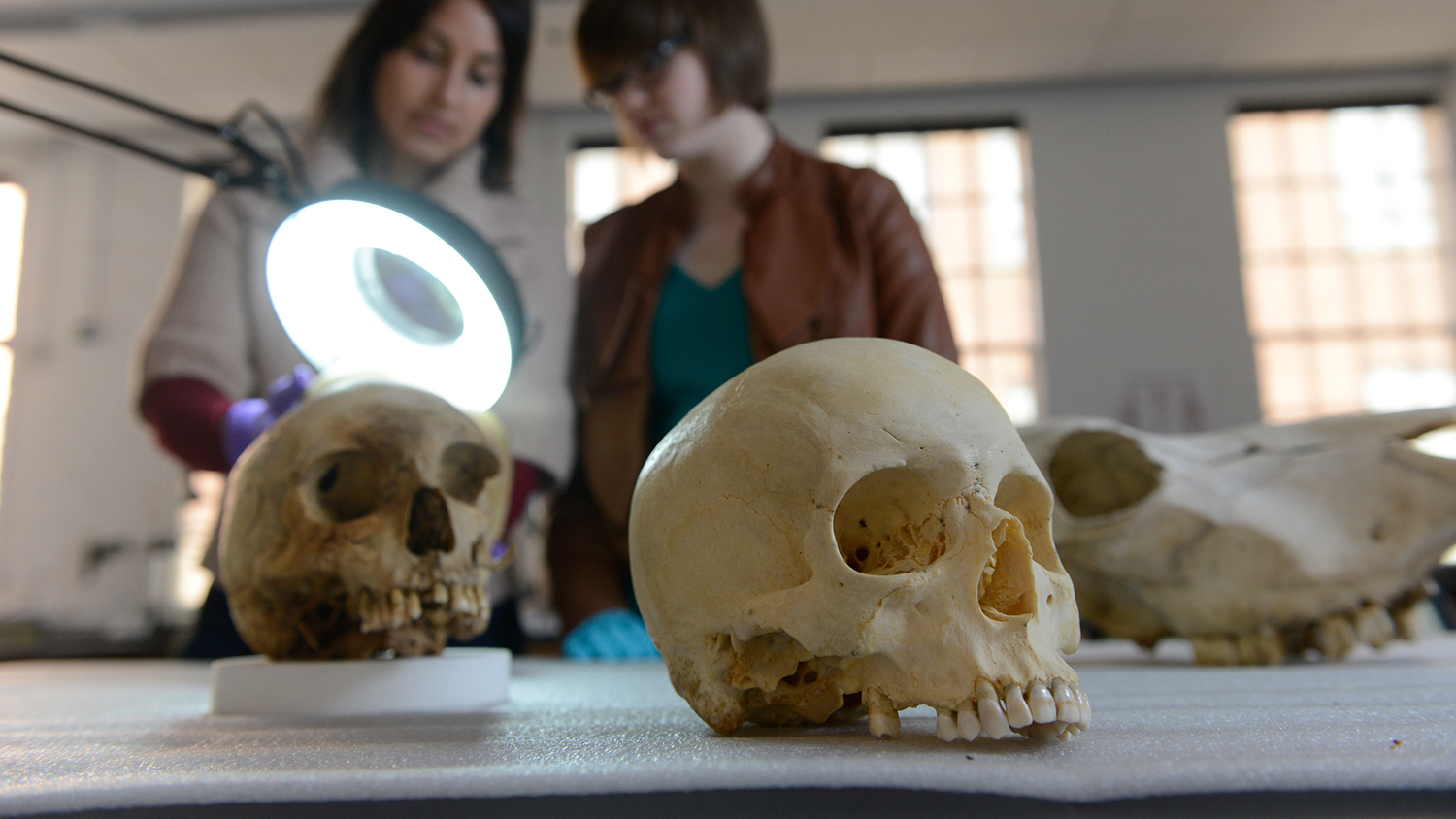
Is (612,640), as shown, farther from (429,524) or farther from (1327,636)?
(1327,636)

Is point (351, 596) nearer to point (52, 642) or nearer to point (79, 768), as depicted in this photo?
point (79, 768)

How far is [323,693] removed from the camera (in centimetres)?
96

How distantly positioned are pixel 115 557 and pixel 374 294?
514 cm

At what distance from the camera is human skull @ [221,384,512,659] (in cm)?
98

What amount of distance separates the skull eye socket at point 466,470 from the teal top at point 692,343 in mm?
542

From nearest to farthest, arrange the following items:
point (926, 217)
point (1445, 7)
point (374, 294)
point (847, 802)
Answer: point (847, 802), point (374, 294), point (1445, 7), point (926, 217)

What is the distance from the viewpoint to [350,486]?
1.06 m

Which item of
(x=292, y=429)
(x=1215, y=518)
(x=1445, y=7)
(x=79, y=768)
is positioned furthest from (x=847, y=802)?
(x=1445, y=7)

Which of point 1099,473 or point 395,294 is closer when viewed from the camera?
point 395,294

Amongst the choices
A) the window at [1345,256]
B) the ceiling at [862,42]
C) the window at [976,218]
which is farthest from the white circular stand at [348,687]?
the window at [1345,256]

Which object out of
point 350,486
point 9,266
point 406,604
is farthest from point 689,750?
point 9,266

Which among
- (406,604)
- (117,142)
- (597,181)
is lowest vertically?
(406,604)

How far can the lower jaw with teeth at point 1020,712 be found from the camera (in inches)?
23.5

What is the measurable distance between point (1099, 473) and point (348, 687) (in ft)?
3.40
